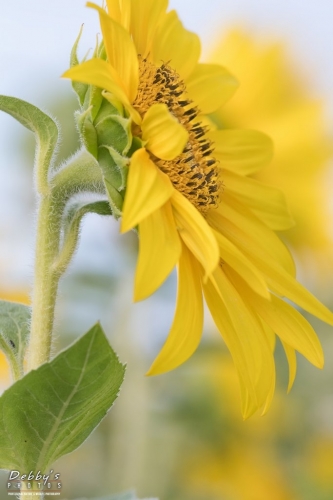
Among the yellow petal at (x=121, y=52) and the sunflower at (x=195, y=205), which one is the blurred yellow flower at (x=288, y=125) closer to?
the sunflower at (x=195, y=205)

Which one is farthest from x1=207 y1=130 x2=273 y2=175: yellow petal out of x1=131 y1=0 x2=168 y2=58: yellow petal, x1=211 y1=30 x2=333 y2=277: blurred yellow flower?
x1=211 y1=30 x2=333 y2=277: blurred yellow flower

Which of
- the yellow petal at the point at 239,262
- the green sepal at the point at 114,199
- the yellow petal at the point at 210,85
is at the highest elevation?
the yellow petal at the point at 210,85

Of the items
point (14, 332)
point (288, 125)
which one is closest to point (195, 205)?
point (14, 332)

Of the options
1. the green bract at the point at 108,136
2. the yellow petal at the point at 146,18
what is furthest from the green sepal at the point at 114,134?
the yellow petal at the point at 146,18

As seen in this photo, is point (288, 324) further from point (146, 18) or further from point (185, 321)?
point (146, 18)

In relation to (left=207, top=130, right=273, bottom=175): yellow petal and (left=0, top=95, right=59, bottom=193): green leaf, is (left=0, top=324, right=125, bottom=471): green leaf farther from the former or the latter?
(left=207, top=130, right=273, bottom=175): yellow petal

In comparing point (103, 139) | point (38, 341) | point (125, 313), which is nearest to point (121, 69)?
point (103, 139)
